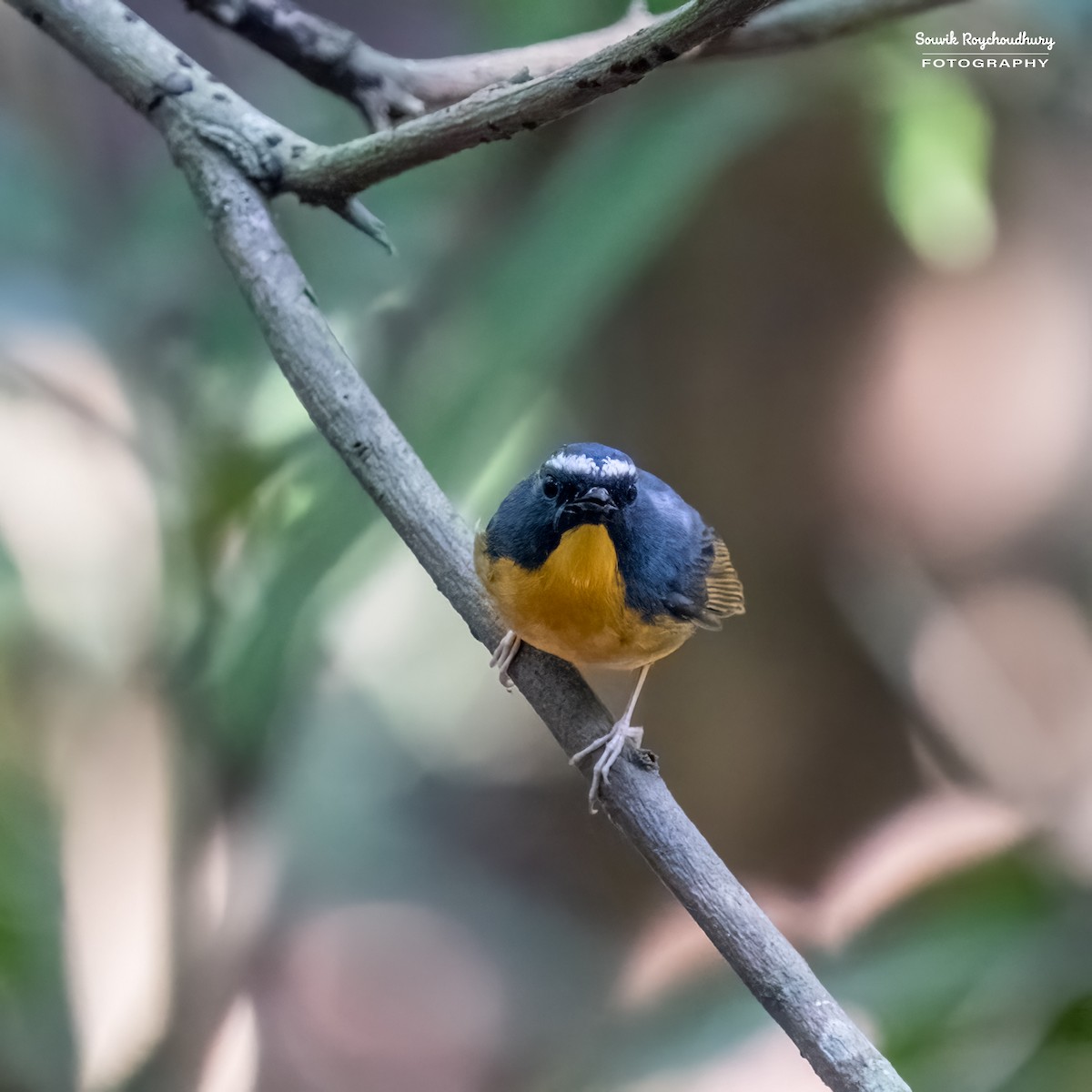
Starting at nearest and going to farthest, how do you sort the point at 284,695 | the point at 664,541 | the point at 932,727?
the point at 664,541 < the point at 284,695 < the point at 932,727

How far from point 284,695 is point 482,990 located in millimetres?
941

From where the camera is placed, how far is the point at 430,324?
2141 mm

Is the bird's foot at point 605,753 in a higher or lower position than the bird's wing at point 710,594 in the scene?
lower

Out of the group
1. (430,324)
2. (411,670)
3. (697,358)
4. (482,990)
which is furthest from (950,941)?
(430,324)

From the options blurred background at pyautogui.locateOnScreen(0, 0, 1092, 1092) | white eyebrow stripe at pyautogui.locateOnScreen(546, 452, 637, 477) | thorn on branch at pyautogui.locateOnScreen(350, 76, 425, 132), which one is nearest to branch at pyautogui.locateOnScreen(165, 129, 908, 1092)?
white eyebrow stripe at pyautogui.locateOnScreen(546, 452, 637, 477)

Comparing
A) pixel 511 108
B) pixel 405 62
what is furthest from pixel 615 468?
pixel 405 62

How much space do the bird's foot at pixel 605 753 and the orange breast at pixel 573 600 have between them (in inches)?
4.1

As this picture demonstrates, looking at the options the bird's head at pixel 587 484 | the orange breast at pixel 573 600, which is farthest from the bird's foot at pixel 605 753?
the bird's head at pixel 587 484

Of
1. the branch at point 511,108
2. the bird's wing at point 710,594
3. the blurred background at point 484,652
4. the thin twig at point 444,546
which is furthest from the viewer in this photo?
the blurred background at point 484,652

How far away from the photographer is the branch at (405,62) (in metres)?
1.57

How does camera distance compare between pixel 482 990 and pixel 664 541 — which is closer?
pixel 664 541

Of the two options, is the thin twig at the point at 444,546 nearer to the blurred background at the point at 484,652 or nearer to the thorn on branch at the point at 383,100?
the thorn on branch at the point at 383,100

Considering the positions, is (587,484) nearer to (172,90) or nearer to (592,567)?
(592,567)

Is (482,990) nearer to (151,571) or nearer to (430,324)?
(151,571)
